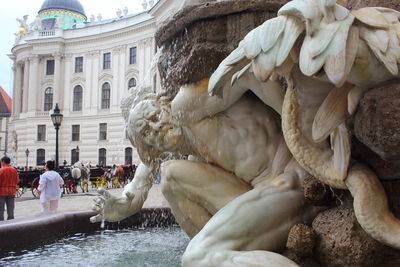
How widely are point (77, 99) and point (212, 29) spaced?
40923 mm

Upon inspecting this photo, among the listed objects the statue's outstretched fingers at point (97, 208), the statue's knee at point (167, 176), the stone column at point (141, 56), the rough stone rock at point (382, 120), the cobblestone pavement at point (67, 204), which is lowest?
the cobblestone pavement at point (67, 204)

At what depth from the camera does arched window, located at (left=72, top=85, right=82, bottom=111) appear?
41031 millimetres

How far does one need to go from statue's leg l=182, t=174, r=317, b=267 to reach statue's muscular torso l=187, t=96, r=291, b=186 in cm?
21

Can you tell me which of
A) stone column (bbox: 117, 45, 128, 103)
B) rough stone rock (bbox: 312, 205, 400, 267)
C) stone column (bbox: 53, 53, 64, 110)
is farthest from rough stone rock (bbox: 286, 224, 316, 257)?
stone column (bbox: 53, 53, 64, 110)

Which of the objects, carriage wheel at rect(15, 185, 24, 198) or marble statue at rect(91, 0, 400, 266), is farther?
carriage wheel at rect(15, 185, 24, 198)

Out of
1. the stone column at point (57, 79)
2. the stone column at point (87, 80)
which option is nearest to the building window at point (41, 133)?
the stone column at point (57, 79)

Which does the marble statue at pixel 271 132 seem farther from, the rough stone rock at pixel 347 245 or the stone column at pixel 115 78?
the stone column at pixel 115 78

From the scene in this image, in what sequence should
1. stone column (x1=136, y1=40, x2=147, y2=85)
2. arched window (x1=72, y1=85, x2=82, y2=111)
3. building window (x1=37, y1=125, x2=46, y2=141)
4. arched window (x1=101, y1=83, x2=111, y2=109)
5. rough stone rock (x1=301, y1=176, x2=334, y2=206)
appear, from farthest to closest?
arched window (x1=72, y1=85, x2=82, y2=111)
building window (x1=37, y1=125, x2=46, y2=141)
arched window (x1=101, y1=83, x2=111, y2=109)
stone column (x1=136, y1=40, x2=147, y2=85)
rough stone rock (x1=301, y1=176, x2=334, y2=206)

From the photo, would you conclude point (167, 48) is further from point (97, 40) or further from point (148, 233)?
point (97, 40)

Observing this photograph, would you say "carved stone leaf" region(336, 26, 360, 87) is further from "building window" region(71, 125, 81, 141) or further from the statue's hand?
"building window" region(71, 125, 81, 141)

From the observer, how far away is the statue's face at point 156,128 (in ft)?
7.59

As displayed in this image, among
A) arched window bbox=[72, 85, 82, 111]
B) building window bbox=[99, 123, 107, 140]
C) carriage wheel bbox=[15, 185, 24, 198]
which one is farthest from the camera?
arched window bbox=[72, 85, 82, 111]

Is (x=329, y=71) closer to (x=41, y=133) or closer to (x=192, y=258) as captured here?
(x=192, y=258)

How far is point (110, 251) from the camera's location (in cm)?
387
